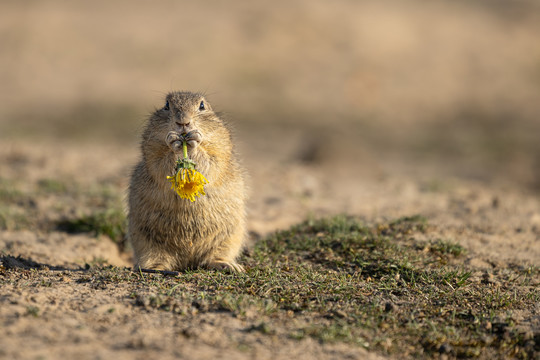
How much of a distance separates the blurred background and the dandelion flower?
20.2 feet

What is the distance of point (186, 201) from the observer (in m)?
4.44

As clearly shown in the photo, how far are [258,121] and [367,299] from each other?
36.7ft

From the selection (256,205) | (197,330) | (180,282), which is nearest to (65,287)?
(180,282)

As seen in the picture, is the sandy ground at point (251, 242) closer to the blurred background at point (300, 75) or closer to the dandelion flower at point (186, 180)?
the dandelion flower at point (186, 180)

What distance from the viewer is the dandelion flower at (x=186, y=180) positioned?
4223 millimetres

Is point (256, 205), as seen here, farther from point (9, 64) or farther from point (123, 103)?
point (9, 64)

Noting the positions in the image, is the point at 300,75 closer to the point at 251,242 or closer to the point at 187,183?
the point at 251,242

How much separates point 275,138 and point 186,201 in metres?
9.20

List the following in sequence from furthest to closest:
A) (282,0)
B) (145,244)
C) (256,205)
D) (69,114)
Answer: (282,0) → (69,114) → (256,205) → (145,244)

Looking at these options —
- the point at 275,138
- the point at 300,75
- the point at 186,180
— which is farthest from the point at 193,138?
the point at 300,75

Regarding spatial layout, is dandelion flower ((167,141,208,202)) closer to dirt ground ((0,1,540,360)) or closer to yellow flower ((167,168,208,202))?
yellow flower ((167,168,208,202))

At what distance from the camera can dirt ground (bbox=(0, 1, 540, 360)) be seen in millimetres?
3299

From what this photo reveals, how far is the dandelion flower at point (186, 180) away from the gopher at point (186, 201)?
0.11 metres

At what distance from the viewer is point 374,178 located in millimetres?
9289
